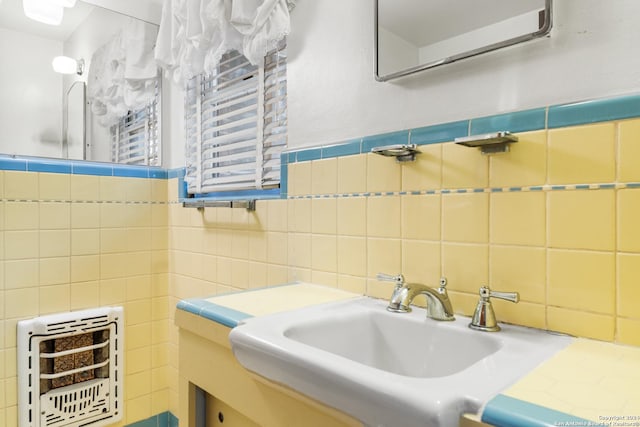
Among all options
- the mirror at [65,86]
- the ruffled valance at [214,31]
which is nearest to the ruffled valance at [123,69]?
the mirror at [65,86]

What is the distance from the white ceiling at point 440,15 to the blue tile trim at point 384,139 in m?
0.25

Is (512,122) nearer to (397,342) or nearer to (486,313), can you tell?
(486,313)

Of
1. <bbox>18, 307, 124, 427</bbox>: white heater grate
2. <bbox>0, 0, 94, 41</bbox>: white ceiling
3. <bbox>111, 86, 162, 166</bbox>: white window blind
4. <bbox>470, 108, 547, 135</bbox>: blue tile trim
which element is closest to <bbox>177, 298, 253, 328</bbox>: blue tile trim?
<bbox>470, 108, 547, 135</bbox>: blue tile trim

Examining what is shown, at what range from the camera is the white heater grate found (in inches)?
65.3

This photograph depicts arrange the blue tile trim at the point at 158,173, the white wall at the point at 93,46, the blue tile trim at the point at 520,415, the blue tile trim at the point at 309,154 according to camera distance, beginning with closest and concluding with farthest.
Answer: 1. the blue tile trim at the point at 520,415
2. the blue tile trim at the point at 309,154
3. the white wall at the point at 93,46
4. the blue tile trim at the point at 158,173

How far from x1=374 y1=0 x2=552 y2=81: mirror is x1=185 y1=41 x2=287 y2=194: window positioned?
20.1 inches

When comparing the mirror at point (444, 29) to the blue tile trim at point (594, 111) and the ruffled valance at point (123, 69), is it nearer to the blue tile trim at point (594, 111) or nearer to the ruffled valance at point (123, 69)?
the blue tile trim at point (594, 111)

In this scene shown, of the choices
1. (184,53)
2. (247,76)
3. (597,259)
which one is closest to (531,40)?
(597,259)

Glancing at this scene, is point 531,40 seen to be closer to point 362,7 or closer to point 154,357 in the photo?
point 362,7

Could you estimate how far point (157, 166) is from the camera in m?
2.17

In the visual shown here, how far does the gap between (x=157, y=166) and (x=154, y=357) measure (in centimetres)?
105

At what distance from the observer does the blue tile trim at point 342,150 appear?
3.98 feet

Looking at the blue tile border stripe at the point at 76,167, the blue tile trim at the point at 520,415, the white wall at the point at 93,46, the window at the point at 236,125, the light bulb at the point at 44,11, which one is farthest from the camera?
the white wall at the point at 93,46

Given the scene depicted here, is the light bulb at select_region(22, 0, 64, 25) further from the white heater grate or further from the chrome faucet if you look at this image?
the chrome faucet
